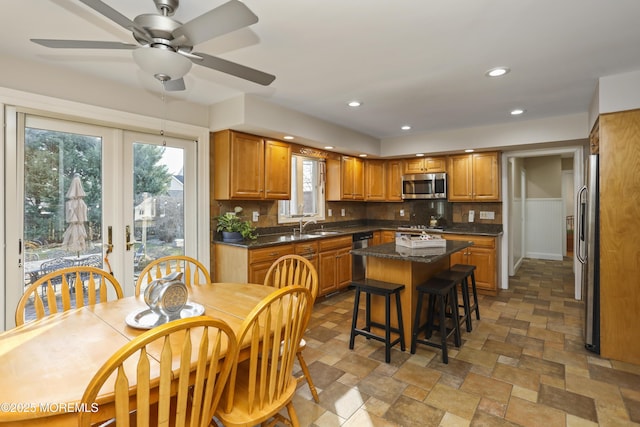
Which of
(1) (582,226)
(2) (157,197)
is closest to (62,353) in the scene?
(2) (157,197)

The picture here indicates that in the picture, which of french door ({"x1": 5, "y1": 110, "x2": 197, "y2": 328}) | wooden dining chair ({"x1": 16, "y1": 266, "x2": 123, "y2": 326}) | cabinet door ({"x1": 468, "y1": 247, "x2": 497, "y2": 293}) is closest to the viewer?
wooden dining chair ({"x1": 16, "y1": 266, "x2": 123, "y2": 326})

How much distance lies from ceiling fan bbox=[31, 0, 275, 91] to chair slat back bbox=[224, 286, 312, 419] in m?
1.18

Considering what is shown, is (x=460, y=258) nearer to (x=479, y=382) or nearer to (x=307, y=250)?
(x=307, y=250)

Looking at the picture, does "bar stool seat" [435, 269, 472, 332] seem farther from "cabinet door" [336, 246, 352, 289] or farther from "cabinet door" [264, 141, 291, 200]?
"cabinet door" [264, 141, 291, 200]

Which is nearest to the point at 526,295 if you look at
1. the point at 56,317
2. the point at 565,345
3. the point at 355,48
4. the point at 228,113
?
the point at 565,345

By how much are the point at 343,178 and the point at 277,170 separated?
59.4 inches

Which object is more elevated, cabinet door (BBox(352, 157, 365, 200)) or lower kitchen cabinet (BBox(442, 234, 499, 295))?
cabinet door (BBox(352, 157, 365, 200))

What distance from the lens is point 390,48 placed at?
2.41 m

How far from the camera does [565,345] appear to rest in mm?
3043

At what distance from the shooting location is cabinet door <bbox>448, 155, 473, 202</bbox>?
520 cm

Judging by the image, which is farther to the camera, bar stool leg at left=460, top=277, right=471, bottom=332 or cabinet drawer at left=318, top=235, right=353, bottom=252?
cabinet drawer at left=318, top=235, right=353, bottom=252

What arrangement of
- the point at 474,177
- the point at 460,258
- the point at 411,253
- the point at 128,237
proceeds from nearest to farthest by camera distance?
the point at 411,253 < the point at 128,237 < the point at 460,258 < the point at 474,177

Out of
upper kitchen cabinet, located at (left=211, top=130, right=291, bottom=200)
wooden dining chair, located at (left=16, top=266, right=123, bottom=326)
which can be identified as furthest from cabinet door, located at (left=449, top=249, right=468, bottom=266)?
wooden dining chair, located at (left=16, top=266, right=123, bottom=326)

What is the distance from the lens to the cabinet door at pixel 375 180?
19.6ft
